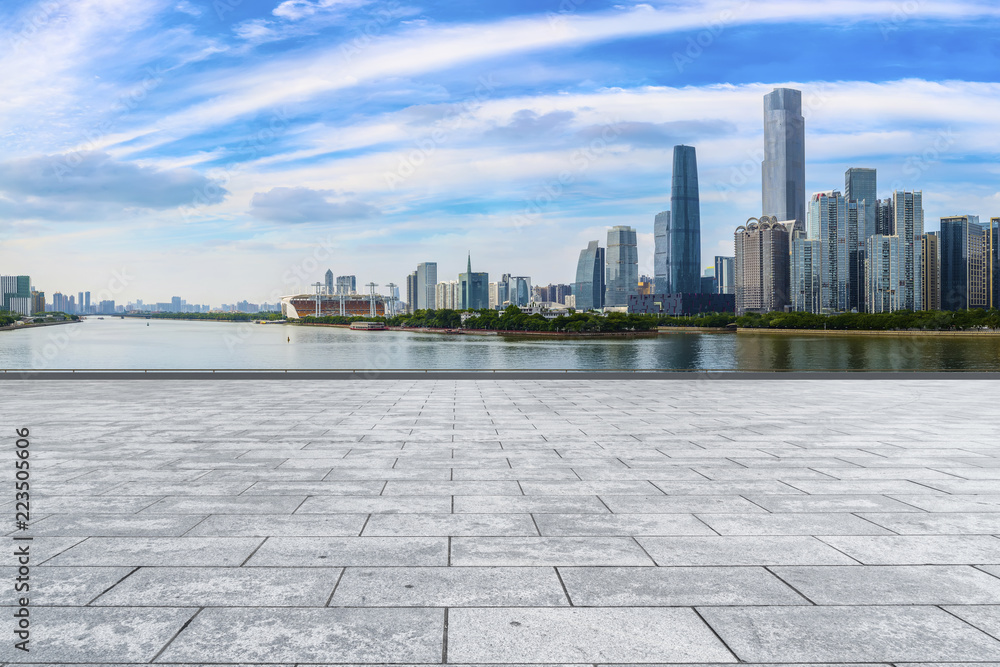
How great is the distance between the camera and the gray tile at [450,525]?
23.4 feet

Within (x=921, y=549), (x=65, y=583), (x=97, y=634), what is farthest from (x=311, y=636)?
(x=921, y=549)

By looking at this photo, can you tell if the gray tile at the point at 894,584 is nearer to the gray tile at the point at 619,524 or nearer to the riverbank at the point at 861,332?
the gray tile at the point at 619,524

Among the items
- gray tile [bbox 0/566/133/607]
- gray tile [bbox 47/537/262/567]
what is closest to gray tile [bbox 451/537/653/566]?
gray tile [bbox 47/537/262/567]

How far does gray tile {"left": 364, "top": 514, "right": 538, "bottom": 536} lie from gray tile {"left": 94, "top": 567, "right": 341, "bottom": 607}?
1259 millimetres

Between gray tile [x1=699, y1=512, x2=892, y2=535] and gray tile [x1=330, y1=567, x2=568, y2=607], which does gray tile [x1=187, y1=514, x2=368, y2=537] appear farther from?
gray tile [x1=699, y1=512, x2=892, y2=535]

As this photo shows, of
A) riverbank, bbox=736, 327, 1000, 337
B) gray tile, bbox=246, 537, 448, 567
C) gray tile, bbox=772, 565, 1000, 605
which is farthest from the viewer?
riverbank, bbox=736, 327, 1000, 337

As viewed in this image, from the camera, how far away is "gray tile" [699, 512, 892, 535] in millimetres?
7164

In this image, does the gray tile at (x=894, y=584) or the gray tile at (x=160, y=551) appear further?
the gray tile at (x=160, y=551)

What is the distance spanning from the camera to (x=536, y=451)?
38.8ft

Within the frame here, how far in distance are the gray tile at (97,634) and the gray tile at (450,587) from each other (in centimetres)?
127

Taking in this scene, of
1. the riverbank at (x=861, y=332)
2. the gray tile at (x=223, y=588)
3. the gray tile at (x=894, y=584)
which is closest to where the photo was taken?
the gray tile at (x=223, y=588)

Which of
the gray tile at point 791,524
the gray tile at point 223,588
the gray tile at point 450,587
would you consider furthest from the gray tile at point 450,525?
the gray tile at point 791,524

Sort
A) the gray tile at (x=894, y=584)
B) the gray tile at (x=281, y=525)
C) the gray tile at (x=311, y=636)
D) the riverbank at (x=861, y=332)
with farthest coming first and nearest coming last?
the riverbank at (x=861, y=332)
the gray tile at (x=281, y=525)
the gray tile at (x=894, y=584)
the gray tile at (x=311, y=636)

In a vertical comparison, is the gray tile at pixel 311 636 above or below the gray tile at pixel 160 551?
below
